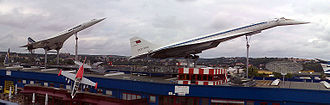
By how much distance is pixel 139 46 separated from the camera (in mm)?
47438

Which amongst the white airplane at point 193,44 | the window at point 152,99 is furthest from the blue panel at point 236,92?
the white airplane at point 193,44

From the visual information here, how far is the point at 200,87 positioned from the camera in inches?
1133

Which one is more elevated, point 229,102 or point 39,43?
point 39,43

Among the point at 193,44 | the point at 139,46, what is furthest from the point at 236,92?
the point at 139,46

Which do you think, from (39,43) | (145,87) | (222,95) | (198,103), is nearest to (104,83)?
(145,87)

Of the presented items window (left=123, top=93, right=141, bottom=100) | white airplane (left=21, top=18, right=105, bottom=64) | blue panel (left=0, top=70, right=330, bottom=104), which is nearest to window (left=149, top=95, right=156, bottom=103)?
blue panel (left=0, top=70, right=330, bottom=104)

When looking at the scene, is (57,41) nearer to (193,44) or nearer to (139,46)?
(139,46)

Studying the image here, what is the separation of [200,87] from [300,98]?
10.1 metres

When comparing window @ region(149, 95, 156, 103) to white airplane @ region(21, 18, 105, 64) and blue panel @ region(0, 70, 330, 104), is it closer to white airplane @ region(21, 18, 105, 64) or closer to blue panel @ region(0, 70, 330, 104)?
blue panel @ region(0, 70, 330, 104)

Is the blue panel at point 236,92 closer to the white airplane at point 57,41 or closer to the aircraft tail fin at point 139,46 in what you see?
the aircraft tail fin at point 139,46

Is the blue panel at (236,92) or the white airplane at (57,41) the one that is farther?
the white airplane at (57,41)

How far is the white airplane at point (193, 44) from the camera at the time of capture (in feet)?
127

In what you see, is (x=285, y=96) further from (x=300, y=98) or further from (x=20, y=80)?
(x=20, y=80)

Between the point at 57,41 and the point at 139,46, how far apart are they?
27.9 metres
